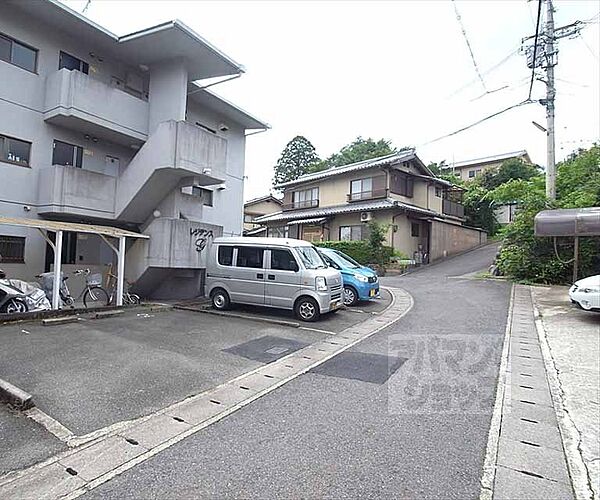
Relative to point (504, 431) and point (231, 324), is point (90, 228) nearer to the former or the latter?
point (231, 324)

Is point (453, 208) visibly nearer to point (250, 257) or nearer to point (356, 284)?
point (356, 284)

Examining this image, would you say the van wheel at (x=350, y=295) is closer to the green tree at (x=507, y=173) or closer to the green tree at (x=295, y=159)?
the green tree at (x=507, y=173)

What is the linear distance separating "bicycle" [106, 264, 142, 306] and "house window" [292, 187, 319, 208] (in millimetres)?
17439

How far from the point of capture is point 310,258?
976 centimetres

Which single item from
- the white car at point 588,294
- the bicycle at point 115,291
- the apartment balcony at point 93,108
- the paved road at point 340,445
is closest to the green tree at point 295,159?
the apartment balcony at point 93,108

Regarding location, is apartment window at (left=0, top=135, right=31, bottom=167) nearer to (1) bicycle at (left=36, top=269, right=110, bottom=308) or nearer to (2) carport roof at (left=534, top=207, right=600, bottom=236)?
(1) bicycle at (left=36, top=269, right=110, bottom=308)

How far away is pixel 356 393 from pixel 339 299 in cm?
499

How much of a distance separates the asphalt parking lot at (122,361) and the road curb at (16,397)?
0.09 meters

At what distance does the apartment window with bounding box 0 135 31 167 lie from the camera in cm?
1001

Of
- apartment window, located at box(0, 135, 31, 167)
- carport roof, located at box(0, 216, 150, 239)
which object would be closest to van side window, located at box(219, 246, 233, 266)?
carport roof, located at box(0, 216, 150, 239)

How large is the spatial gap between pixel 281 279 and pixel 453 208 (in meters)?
22.1

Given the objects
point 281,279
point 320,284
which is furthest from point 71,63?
point 320,284

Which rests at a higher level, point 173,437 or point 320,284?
point 320,284

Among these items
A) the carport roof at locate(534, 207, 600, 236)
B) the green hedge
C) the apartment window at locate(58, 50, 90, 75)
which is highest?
the apartment window at locate(58, 50, 90, 75)
